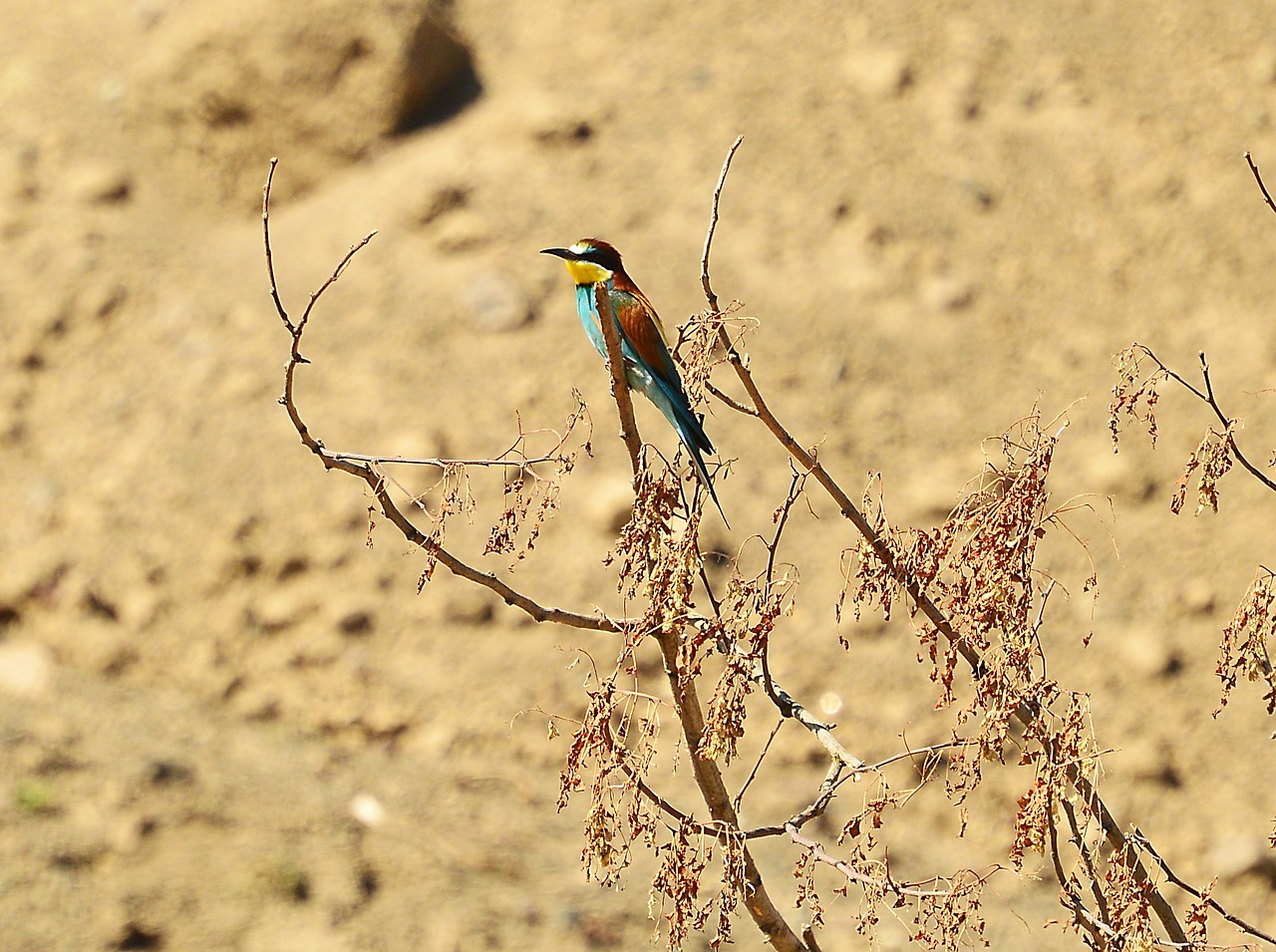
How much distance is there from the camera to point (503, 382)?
6.61 meters

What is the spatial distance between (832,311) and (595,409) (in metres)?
1.19

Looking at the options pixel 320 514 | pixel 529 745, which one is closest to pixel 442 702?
pixel 529 745

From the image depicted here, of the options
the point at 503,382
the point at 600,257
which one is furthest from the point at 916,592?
Result: the point at 503,382

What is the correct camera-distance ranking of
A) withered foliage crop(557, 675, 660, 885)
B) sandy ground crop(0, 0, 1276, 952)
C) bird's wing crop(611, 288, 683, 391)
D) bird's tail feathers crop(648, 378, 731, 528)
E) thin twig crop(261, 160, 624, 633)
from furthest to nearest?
sandy ground crop(0, 0, 1276, 952)
bird's wing crop(611, 288, 683, 391)
bird's tail feathers crop(648, 378, 731, 528)
thin twig crop(261, 160, 624, 633)
withered foliage crop(557, 675, 660, 885)

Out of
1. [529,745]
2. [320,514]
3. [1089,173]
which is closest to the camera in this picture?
[529,745]

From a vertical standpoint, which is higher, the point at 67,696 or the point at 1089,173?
the point at 1089,173

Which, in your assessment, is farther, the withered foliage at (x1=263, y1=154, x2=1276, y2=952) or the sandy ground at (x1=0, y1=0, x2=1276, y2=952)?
the sandy ground at (x1=0, y1=0, x2=1276, y2=952)

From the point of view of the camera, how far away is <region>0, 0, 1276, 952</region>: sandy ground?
5223 mm

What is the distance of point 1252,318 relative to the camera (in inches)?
253

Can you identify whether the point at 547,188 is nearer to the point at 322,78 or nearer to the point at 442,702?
the point at 322,78

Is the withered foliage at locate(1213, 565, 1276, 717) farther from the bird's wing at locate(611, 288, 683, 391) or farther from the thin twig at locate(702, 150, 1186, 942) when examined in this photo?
the bird's wing at locate(611, 288, 683, 391)

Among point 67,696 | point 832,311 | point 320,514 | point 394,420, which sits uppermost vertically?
point 832,311

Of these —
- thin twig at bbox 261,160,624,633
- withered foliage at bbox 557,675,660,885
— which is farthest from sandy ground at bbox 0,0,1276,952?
withered foliage at bbox 557,675,660,885

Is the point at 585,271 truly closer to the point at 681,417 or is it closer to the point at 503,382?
the point at 681,417
